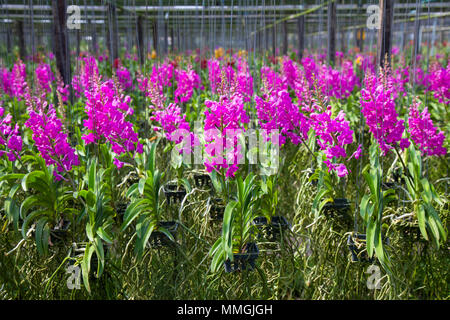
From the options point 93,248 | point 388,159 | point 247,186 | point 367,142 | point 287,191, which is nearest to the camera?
point 93,248

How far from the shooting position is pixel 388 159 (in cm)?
308

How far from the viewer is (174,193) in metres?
2.39

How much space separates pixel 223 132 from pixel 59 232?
88 cm

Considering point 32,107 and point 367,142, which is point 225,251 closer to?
point 32,107

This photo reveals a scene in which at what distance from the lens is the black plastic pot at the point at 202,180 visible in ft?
8.45

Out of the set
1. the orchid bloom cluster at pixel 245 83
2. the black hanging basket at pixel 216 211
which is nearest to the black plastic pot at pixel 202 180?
the black hanging basket at pixel 216 211

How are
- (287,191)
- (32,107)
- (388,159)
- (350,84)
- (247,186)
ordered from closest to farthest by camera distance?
(247,186) → (32,107) → (287,191) → (388,159) → (350,84)

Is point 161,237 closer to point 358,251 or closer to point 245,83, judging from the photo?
point 358,251

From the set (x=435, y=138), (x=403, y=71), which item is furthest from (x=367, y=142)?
(x=403, y=71)

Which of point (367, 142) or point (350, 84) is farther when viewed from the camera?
point (350, 84)

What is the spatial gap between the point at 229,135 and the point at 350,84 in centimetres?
271

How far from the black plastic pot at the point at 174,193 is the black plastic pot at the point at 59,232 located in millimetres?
571

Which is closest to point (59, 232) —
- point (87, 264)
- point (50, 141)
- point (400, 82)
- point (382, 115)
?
point (87, 264)
